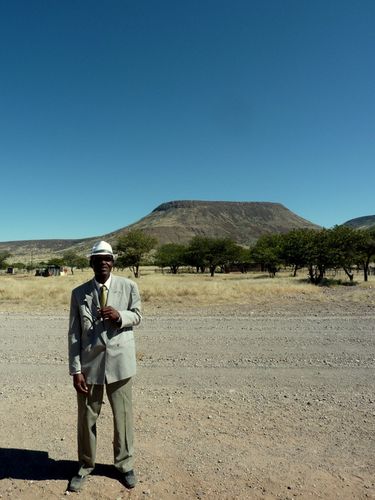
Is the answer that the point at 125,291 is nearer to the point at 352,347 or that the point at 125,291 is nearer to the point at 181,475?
the point at 181,475

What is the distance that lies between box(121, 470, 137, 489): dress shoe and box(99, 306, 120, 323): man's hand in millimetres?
1431

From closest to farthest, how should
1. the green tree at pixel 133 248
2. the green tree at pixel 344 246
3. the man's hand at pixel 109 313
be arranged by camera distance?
1. the man's hand at pixel 109 313
2. the green tree at pixel 344 246
3. the green tree at pixel 133 248

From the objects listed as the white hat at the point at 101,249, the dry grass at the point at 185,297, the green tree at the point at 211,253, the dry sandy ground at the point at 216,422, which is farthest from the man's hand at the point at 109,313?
the green tree at the point at 211,253

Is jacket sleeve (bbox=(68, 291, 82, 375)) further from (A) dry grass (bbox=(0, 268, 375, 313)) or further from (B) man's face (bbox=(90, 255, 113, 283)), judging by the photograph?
(A) dry grass (bbox=(0, 268, 375, 313))

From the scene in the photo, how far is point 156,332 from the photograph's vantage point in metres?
11.2

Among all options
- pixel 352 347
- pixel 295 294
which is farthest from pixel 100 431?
pixel 295 294

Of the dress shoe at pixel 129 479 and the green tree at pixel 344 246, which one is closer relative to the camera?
the dress shoe at pixel 129 479

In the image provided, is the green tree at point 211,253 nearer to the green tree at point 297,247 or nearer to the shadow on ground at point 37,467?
the green tree at point 297,247

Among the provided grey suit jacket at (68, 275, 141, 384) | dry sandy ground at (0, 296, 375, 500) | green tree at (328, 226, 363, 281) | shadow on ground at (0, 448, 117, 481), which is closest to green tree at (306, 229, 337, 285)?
green tree at (328, 226, 363, 281)

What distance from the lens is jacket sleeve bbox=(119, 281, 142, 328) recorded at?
11.8ft

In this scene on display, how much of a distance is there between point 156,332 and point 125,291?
768 centimetres

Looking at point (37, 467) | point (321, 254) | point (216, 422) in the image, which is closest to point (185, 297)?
point (216, 422)

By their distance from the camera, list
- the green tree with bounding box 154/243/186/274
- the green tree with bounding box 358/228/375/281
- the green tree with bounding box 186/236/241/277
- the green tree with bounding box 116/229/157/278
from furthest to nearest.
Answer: the green tree with bounding box 154/243/186/274 < the green tree with bounding box 186/236/241/277 < the green tree with bounding box 116/229/157/278 < the green tree with bounding box 358/228/375/281

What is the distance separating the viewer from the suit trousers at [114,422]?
3697 mm
